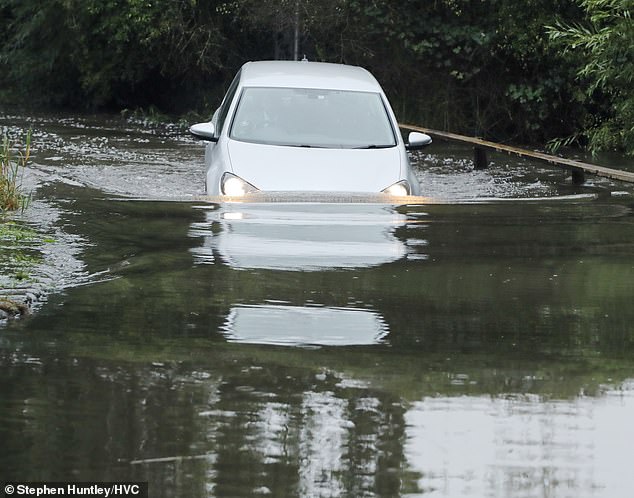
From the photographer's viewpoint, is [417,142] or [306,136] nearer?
[306,136]

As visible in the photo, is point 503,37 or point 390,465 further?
point 503,37

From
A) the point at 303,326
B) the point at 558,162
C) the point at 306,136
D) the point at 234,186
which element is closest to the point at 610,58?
the point at 558,162

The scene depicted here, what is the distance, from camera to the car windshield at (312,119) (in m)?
11.9

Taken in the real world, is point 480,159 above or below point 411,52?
below

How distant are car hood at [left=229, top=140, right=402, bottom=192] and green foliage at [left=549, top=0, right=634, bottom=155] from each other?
202 inches

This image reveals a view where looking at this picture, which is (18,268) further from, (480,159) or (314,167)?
(480,159)

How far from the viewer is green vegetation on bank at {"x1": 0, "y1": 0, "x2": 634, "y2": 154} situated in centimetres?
2061

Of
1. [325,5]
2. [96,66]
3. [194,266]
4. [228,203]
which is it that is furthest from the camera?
[96,66]

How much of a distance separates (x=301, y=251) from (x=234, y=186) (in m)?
2.81

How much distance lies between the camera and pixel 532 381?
537cm

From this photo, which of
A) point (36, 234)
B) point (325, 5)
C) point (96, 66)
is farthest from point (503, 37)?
point (36, 234)

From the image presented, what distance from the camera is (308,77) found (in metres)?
12.9

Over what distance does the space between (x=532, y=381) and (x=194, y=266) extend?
285 cm

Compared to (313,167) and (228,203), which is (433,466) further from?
(313,167)
